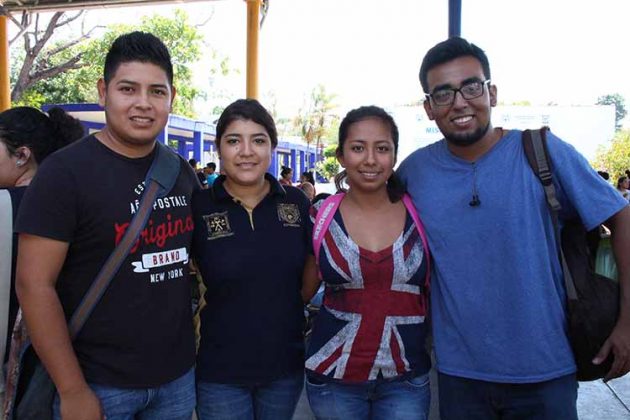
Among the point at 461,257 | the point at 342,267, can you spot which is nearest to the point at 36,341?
the point at 342,267

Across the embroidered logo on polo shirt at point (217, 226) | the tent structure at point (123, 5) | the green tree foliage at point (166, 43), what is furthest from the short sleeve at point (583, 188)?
the green tree foliage at point (166, 43)

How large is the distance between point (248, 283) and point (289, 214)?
0.37 meters

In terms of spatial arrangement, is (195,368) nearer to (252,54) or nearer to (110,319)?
(110,319)

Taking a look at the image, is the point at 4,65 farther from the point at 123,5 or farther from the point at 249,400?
the point at 249,400

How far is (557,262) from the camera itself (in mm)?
2098

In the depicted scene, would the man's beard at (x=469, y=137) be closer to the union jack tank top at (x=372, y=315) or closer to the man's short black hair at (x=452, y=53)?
the man's short black hair at (x=452, y=53)

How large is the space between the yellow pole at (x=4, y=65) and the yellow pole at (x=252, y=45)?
6115 millimetres

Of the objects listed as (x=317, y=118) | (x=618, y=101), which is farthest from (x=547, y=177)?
(x=618, y=101)

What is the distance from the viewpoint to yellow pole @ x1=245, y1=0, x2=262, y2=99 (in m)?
11.7

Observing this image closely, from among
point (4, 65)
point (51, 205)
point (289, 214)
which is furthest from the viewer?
point (4, 65)

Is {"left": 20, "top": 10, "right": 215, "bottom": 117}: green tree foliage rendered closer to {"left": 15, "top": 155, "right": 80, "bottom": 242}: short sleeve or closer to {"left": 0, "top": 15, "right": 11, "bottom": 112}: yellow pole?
{"left": 0, "top": 15, "right": 11, "bottom": 112}: yellow pole

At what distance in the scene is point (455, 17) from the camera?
4117mm

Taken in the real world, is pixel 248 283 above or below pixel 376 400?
above

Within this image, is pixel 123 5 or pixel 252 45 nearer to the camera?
pixel 123 5
